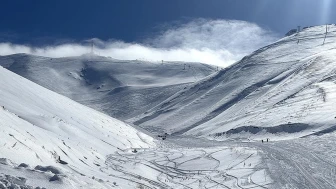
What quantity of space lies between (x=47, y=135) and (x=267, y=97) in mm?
71465

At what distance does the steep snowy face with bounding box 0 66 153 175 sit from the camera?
21.5 m

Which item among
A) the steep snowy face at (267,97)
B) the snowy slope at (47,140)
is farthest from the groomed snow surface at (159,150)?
the steep snowy face at (267,97)

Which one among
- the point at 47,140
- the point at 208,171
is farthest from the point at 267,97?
the point at 47,140

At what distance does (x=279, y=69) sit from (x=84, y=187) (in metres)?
121

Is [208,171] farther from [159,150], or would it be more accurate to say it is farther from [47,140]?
[159,150]

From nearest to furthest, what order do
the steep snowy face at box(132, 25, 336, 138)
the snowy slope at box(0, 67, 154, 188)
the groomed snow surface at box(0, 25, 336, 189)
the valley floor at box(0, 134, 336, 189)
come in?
the valley floor at box(0, 134, 336, 189), the snowy slope at box(0, 67, 154, 188), the groomed snow surface at box(0, 25, 336, 189), the steep snowy face at box(132, 25, 336, 138)

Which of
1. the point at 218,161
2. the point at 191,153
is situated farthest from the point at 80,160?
the point at 191,153

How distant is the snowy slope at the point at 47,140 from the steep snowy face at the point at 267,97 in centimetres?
2506

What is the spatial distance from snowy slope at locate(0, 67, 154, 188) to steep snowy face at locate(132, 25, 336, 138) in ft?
82.2

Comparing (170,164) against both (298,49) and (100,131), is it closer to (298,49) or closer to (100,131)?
(100,131)

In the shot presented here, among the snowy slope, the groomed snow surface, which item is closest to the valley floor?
the groomed snow surface

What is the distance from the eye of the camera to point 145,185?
22.6 metres

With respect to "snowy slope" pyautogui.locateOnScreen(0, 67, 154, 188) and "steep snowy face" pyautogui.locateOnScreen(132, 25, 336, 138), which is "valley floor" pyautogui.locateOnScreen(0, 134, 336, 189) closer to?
"snowy slope" pyautogui.locateOnScreen(0, 67, 154, 188)

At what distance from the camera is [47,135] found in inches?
1139
